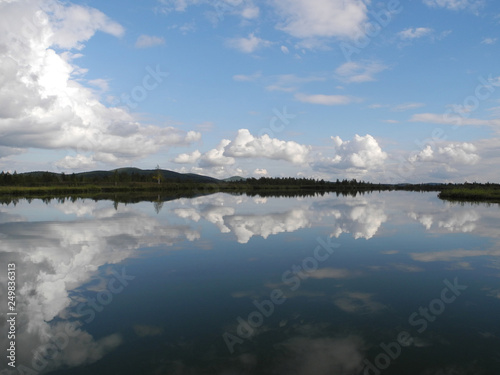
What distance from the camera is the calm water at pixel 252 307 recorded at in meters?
6.80

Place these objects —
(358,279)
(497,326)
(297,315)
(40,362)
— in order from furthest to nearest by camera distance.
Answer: (358,279), (297,315), (497,326), (40,362)

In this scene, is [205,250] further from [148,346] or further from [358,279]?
[148,346]

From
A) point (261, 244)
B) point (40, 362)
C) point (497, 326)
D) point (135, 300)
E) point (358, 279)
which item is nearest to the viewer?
point (40, 362)

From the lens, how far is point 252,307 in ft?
31.1

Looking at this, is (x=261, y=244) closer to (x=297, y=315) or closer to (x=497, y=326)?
(x=297, y=315)

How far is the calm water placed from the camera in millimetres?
6805

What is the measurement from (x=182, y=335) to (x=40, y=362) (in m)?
2.84

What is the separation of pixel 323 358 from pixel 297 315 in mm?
2109

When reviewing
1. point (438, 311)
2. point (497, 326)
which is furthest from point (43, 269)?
point (497, 326)

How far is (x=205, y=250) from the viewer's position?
55.6 ft

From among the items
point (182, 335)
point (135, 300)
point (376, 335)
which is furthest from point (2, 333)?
point (376, 335)

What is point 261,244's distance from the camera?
18.5m

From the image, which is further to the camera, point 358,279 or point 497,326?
point 358,279

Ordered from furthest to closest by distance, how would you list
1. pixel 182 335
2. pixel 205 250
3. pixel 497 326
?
pixel 205 250, pixel 497 326, pixel 182 335
